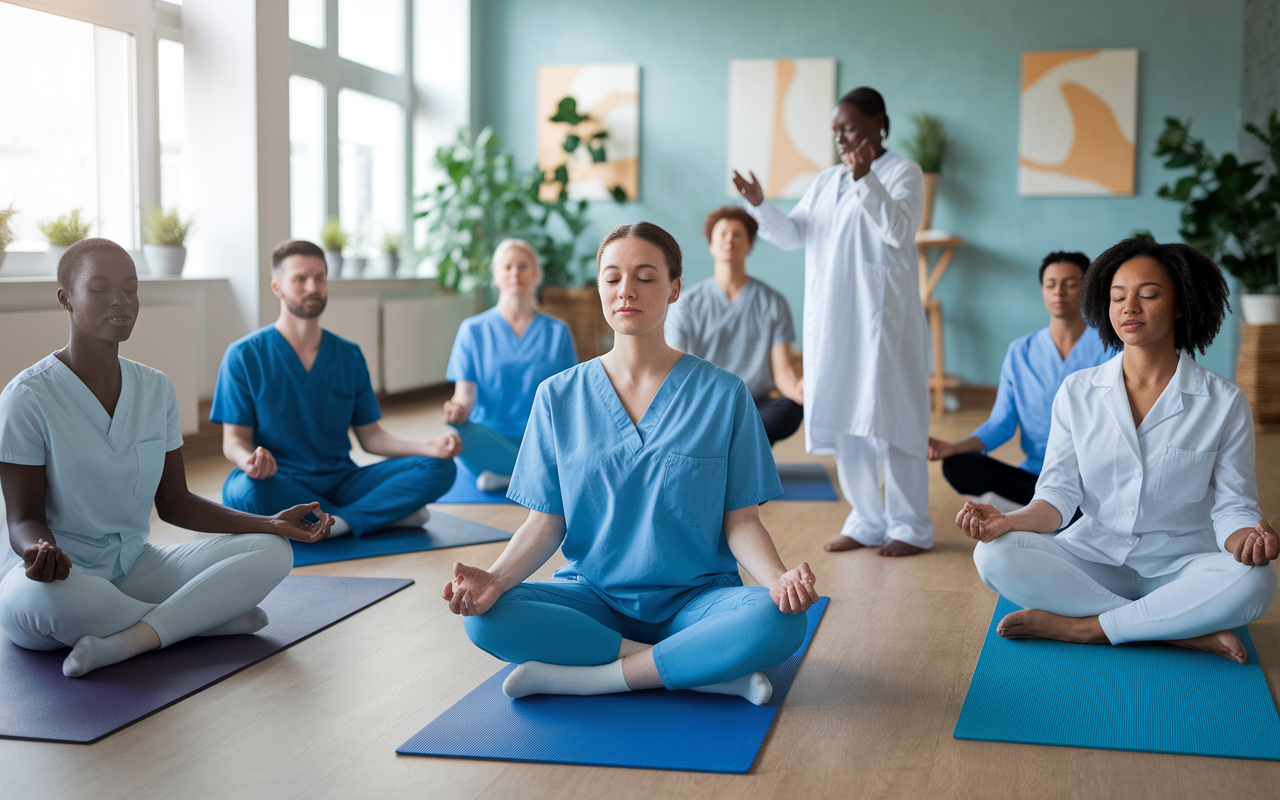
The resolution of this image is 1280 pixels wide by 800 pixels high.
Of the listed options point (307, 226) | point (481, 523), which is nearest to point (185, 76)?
point (307, 226)

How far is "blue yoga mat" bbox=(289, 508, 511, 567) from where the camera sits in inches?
120

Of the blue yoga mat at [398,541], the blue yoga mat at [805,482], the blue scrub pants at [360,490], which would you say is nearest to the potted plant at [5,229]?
the blue scrub pants at [360,490]

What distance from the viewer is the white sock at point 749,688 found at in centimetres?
190

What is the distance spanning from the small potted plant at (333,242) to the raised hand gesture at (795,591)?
15.2 ft

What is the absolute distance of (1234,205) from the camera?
5.58 m

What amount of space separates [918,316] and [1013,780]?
5.68ft

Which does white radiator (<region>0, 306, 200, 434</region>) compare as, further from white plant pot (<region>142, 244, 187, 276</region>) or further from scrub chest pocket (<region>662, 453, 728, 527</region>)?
scrub chest pocket (<region>662, 453, 728, 527</region>)

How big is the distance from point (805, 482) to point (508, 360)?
4.04 ft

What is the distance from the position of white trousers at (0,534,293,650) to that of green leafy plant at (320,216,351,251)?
3.82m

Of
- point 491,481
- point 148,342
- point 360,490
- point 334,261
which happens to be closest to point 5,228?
point 148,342

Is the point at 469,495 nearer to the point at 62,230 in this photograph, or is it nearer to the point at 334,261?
the point at 62,230

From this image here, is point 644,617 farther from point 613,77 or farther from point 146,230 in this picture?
point 613,77

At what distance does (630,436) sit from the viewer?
1.97 meters

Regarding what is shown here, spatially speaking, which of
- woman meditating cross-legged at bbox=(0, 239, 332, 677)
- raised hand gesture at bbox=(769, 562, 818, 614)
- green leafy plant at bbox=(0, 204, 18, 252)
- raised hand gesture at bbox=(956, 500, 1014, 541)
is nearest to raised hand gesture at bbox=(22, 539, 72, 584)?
woman meditating cross-legged at bbox=(0, 239, 332, 677)
